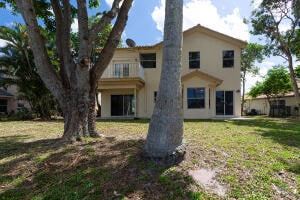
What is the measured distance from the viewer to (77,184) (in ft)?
11.8

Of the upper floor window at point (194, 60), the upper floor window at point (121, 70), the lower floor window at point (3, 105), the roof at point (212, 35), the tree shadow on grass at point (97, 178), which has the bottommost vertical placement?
the tree shadow on grass at point (97, 178)

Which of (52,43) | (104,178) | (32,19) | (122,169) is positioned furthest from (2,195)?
(52,43)

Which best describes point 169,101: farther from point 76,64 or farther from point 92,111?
point 76,64

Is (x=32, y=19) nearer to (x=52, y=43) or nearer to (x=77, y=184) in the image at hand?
(x=77, y=184)

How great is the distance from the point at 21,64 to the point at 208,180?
1859 cm

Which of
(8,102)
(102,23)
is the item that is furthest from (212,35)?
(8,102)

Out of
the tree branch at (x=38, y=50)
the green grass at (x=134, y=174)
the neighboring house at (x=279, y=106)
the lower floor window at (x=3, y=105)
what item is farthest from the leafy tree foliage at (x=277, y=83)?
the lower floor window at (x=3, y=105)

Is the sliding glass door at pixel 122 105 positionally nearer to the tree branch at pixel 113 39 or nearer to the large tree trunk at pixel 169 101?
the tree branch at pixel 113 39

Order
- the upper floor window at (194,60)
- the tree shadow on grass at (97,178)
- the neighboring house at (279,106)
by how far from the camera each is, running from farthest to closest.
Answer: the neighboring house at (279,106) → the upper floor window at (194,60) → the tree shadow on grass at (97,178)

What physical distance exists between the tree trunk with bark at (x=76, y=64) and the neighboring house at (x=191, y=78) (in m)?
8.52

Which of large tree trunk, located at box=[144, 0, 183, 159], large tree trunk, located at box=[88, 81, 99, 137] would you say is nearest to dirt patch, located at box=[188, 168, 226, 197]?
large tree trunk, located at box=[144, 0, 183, 159]

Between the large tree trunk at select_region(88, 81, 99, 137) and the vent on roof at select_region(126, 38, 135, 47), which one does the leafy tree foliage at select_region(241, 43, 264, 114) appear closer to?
the vent on roof at select_region(126, 38, 135, 47)

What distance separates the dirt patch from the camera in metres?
3.39

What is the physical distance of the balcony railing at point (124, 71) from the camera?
50.5 ft
